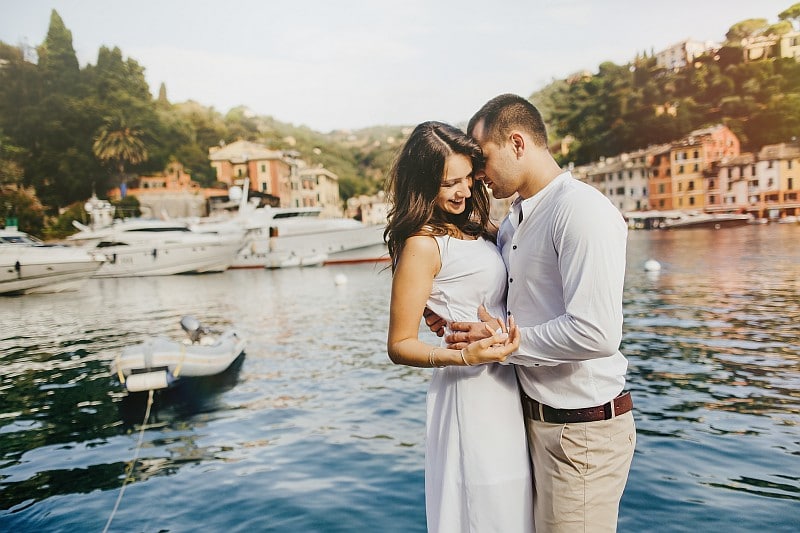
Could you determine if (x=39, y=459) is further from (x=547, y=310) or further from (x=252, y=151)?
(x=252, y=151)

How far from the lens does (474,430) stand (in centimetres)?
163

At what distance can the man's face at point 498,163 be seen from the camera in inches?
65.9

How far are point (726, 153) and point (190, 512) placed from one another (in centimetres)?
2886

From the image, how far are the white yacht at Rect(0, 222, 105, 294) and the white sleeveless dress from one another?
57.9ft

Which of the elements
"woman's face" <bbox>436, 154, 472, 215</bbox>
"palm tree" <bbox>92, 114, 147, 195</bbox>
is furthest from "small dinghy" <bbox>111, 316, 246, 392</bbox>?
"palm tree" <bbox>92, 114, 147, 195</bbox>

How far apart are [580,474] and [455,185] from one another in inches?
30.3

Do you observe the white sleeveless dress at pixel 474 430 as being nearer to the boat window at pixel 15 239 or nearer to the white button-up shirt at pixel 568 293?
the white button-up shirt at pixel 568 293

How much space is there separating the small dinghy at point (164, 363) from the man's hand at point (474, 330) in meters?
5.66

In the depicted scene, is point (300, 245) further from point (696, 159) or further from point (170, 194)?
point (696, 159)

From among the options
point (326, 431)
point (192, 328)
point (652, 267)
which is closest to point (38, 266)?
point (192, 328)

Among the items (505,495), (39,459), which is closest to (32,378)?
(39,459)

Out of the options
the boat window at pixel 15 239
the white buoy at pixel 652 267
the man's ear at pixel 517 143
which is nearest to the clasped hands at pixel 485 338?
the man's ear at pixel 517 143

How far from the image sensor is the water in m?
3.91

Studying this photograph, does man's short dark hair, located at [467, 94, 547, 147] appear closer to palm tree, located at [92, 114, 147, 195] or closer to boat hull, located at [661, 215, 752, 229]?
boat hull, located at [661, 215, 752, 229]
